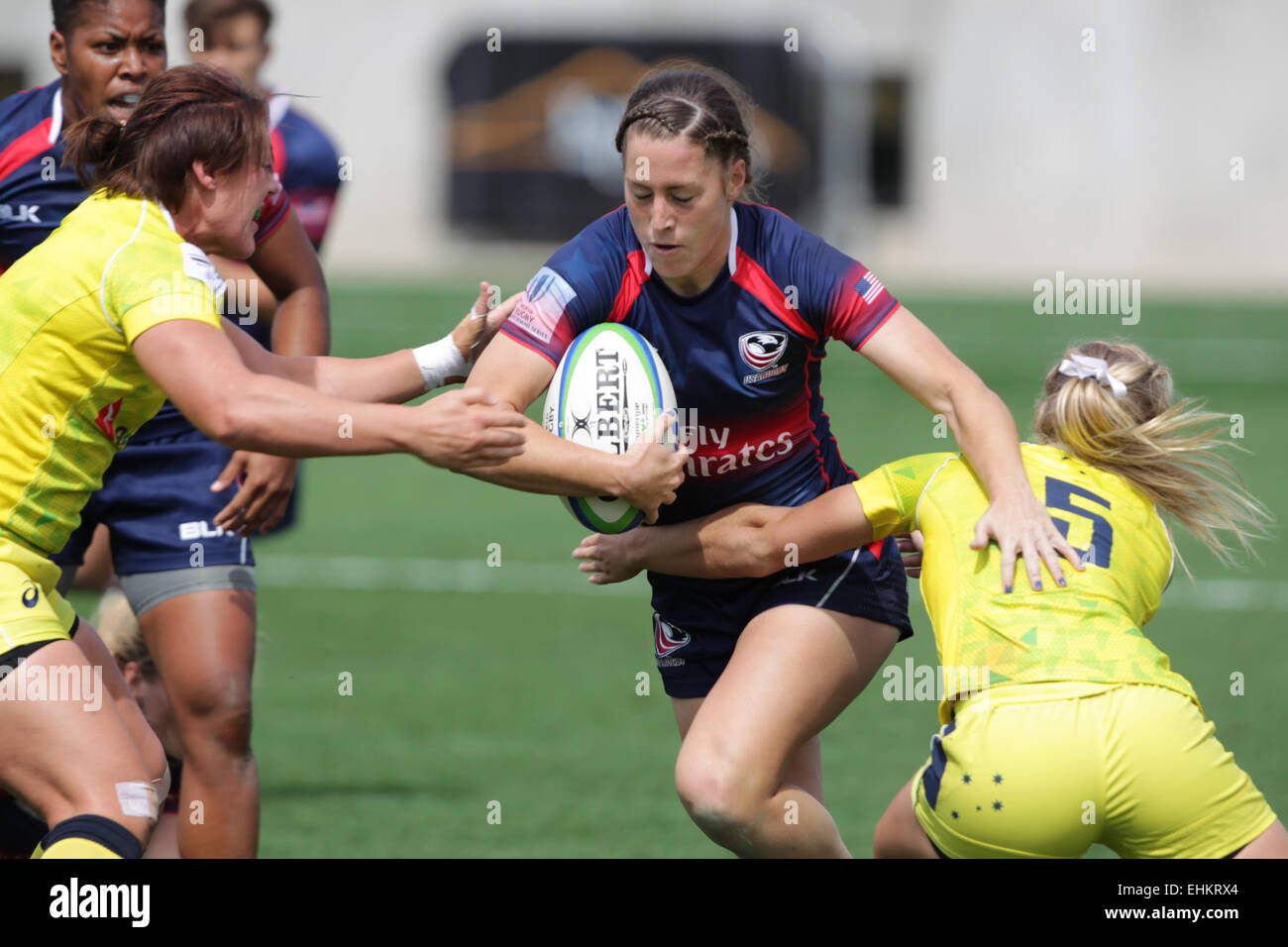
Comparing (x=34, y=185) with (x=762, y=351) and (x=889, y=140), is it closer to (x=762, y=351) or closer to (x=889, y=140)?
(x=762, y=351)

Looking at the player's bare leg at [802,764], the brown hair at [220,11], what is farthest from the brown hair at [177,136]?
the brown hair at [220,11]

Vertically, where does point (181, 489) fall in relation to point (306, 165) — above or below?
below

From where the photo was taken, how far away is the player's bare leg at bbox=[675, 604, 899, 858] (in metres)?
4.13

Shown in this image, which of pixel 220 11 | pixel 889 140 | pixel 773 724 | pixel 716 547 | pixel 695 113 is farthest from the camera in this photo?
pixel 889 140

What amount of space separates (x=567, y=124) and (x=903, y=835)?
26226mm

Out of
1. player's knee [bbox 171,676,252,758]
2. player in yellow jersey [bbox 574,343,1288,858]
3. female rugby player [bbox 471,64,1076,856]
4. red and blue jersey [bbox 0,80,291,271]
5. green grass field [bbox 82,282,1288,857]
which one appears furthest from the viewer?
green grass field [bbox 82,282,1288,857]

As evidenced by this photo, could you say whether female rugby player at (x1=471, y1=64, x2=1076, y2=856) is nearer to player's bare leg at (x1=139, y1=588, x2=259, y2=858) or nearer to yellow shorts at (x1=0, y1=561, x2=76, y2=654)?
yellow shorts at (x1=0, y1=561, x2=76, y2=654)

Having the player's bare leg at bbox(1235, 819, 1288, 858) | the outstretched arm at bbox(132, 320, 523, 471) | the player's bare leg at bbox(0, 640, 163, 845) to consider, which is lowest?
the player's bare leg at bbox(1235, 819, 1288, 858)

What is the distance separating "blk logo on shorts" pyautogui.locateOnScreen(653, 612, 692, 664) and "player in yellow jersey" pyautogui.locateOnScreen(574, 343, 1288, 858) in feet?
1.96

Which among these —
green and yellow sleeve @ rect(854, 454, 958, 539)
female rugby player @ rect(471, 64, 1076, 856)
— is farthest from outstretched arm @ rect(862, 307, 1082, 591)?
green and yellow sleeve @ rect(854, 454, 958, 539)

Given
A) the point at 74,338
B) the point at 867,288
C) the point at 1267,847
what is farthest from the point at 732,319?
the point at 1267,847

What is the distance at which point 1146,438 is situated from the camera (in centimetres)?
392

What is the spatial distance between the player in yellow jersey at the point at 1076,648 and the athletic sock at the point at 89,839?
181 cm

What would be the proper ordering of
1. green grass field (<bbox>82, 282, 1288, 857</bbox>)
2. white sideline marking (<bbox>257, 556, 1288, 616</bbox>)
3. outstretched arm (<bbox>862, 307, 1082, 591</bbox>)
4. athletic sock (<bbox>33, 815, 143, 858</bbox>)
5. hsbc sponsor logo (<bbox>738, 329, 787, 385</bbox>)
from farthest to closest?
white sideline marking (<bbox>257, 556, 1288, 616</bbox>), green grass field (<bbox>82, 282, 1288, 857</bbox>), hsbc sponsor logo (<bbox>738, 329, 787, 385</bbox>), outstretched arm (<bbox>862, 307, 1082, 591</bbox>), athletic sock (<bbox>33, 815, 143, 858</bbox>)
